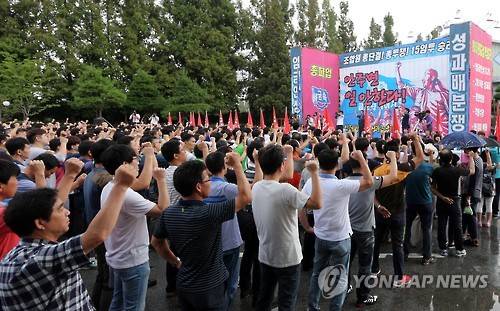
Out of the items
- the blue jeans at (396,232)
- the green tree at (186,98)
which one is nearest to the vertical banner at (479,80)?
the blue jeans at (396,232)

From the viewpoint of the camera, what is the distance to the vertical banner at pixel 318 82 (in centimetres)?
1973

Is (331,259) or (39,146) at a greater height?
(39,146)

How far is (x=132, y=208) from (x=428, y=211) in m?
3.91

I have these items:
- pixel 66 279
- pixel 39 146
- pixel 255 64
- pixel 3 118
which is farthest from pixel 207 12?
pixel 66 279

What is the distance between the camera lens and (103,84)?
22.7 m

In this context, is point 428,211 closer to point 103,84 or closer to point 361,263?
point 361,263

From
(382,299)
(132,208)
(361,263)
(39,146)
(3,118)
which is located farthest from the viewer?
(3,118)

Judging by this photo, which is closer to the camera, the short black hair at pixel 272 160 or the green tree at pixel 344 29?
the short black hair at pixel 272 160

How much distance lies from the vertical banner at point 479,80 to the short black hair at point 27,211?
1259cm

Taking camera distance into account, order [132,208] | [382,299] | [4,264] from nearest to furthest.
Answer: [4,264] → [132,208] → [382,299]

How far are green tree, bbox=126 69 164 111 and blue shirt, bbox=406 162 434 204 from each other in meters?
21.8

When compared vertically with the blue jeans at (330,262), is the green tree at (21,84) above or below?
above

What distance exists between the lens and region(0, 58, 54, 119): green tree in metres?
20.8
